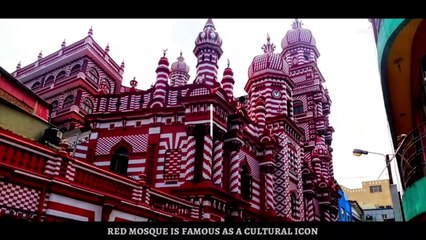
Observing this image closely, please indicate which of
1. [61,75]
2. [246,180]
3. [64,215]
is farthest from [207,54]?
[61,75]

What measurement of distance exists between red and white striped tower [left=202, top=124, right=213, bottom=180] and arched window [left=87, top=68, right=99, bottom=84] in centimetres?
2073

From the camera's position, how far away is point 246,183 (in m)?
24.3

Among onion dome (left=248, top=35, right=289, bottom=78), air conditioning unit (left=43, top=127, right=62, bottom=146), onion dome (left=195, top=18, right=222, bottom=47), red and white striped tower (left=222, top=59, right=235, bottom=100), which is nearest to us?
air conditioning unit (left=43, top=127, right=62, bottom=146)

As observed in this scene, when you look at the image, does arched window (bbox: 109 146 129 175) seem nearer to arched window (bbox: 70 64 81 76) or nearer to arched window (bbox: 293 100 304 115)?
arched window (bbox: 70 64 81 76)

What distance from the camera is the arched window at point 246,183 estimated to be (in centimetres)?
2400

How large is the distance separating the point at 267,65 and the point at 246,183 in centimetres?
1142

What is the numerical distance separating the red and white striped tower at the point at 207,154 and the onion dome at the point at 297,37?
30.9 m

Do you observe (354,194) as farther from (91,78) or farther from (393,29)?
(393,29)

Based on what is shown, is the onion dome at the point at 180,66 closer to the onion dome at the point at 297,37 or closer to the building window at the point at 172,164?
the onion dome at the point at 297,37

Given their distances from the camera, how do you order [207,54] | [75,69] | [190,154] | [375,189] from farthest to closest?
[375,189]
[75,69]
[207,54]
[190,154]

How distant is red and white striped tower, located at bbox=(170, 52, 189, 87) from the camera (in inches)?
1789

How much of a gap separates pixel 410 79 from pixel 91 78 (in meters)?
31.6

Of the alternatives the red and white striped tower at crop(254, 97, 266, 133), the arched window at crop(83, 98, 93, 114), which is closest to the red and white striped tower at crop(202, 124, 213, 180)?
the red and white striped tower at crop(254, 97, 266, 133)

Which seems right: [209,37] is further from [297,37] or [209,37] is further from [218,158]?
[297,37]
